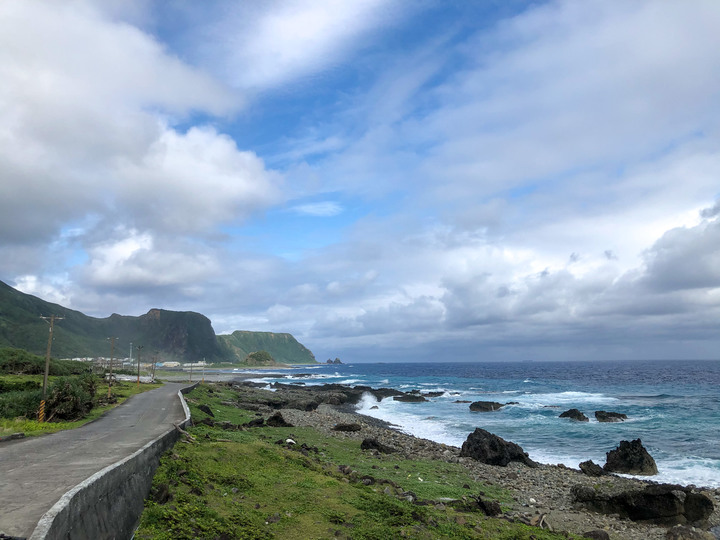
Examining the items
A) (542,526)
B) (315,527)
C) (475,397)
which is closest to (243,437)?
(315,527)

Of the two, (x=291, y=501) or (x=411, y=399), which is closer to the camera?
(x=291, y=501)

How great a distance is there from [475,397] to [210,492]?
221 feet

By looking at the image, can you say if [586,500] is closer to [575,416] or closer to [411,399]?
[575,416]

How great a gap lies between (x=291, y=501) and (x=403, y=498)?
13.3 feet

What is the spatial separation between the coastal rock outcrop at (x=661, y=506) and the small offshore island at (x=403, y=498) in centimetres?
3

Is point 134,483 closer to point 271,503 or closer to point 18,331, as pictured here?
point 271,503

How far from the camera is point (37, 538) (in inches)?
278

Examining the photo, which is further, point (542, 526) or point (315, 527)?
point (542, 526)

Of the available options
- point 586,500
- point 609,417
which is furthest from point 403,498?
point 609,417

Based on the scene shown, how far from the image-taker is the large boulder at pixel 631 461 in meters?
24.6

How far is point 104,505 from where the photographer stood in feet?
32.5

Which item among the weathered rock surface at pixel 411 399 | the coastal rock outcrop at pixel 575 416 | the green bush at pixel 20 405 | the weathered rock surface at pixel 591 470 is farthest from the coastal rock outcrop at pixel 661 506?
the weathered rock surface at pixel 411 399

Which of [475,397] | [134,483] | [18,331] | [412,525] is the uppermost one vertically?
[18,331]

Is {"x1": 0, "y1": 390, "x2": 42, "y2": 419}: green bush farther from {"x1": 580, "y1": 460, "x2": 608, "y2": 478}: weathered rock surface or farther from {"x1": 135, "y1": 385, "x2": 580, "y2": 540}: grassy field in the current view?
{"x1": 580, "y1": 460, "x2": 608, "y2": 478}: weathered rock surface
